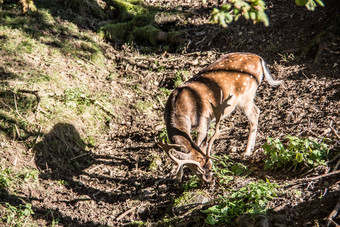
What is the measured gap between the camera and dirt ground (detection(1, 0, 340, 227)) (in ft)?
12.9

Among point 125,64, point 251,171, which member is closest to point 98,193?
point 251,171

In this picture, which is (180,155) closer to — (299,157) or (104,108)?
(299,157)

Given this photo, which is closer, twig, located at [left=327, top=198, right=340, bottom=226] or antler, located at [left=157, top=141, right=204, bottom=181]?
twig, located at [left=327, top=198, right=340, bottom=226]

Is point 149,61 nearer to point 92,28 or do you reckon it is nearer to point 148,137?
point 92,28

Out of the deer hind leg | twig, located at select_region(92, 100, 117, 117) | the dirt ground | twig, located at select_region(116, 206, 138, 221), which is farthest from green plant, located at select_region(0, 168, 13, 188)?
the deer hind leg

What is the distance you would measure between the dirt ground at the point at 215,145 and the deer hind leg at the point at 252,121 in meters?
0.13

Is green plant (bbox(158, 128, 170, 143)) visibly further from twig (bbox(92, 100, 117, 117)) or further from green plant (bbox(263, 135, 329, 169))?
green plant (bbox(263, 135, 329, 169))

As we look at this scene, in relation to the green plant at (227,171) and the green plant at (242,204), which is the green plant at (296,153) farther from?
the green plant at (242,204)

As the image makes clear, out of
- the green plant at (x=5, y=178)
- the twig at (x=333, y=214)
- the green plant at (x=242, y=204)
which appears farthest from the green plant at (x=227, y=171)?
the green plant at (x=5, y=178)

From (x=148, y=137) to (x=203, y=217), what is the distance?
2.35m

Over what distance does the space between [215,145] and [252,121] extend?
722 mm

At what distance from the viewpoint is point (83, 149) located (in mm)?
5324

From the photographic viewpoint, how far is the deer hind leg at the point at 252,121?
482 cm

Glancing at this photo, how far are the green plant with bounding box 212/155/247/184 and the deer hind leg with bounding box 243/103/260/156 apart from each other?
41 centimetres
